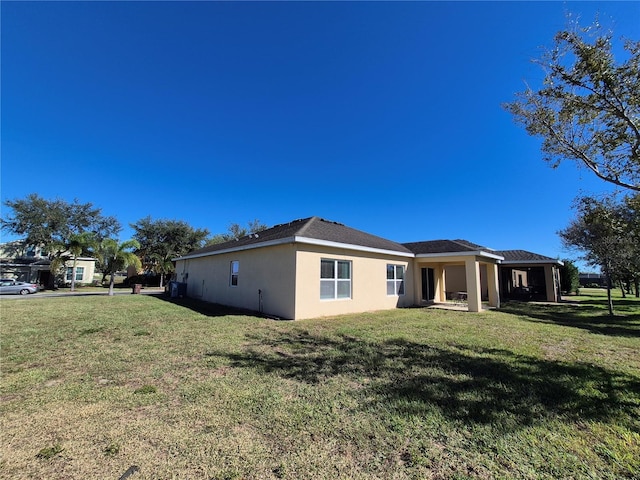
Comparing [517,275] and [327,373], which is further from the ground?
[517,275]

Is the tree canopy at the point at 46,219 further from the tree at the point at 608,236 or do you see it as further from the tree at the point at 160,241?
the tree at the point at 608,236

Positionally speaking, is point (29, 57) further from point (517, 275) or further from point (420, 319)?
point (517, 275)

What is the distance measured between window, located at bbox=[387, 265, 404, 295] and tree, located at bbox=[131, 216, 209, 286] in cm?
3066

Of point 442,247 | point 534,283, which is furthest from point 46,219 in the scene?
point 534,283

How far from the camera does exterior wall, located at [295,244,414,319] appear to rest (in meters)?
10.1

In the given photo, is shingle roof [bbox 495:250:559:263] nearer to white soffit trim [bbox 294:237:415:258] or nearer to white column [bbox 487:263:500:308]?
white column [bbox 487:263:500:308]

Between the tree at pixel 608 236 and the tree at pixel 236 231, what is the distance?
33876 mm

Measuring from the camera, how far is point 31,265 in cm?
2945

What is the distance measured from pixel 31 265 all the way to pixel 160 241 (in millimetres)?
12060

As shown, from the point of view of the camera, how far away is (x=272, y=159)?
20.6 metres

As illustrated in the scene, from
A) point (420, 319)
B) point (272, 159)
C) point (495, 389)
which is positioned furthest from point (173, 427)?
point (272, 159)

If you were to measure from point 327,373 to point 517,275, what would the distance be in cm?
2654

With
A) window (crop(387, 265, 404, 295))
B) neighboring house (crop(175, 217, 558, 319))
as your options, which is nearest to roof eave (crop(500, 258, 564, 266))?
neighboring house (crop(175, 217, 558, 319))

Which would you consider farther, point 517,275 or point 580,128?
point 517,275
